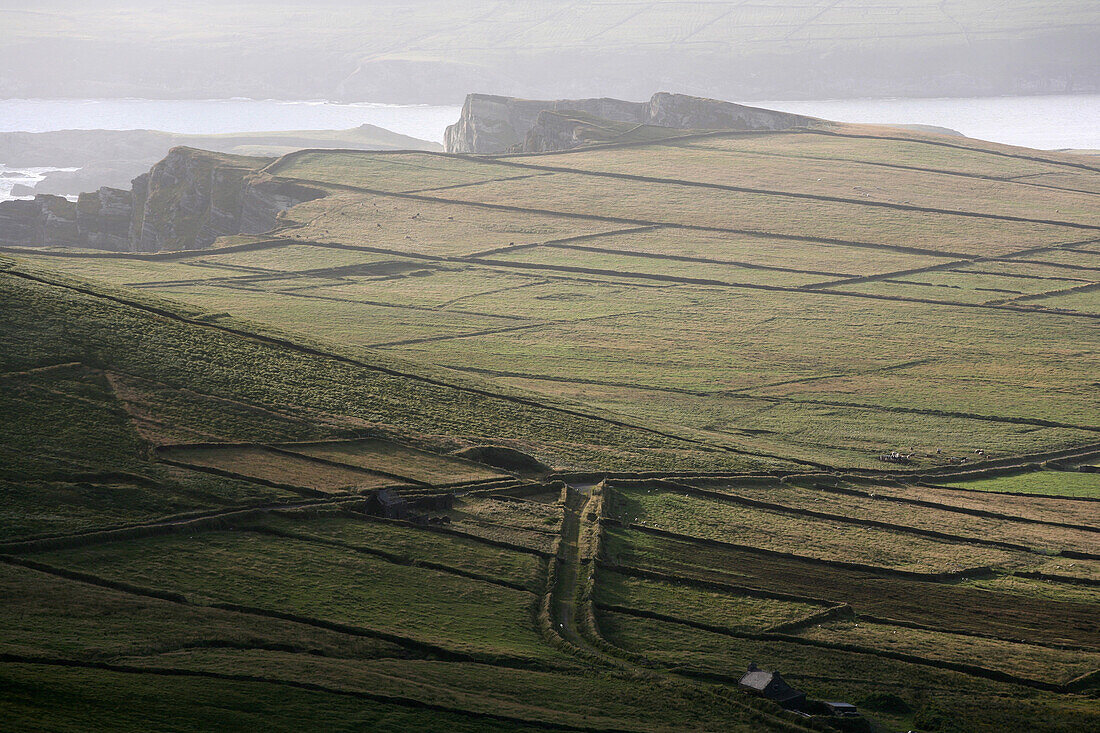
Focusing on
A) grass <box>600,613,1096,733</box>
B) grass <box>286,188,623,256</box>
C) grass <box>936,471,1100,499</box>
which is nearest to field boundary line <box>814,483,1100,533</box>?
grass <box>936,471,1100,499</box>

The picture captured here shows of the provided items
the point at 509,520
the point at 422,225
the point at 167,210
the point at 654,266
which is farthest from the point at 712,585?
the point at 167,210

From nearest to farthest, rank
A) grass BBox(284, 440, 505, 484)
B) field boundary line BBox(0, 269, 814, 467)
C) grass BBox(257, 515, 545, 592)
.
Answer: grass BBox(257, 515, 545, 592), grass BBox(284, 440, 505, 484), field boundary line BBox(0, 269, 814, 467)

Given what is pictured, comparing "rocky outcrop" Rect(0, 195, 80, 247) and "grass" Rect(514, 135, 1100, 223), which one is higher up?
"grass" Rect(514, 135, 1100, 223)

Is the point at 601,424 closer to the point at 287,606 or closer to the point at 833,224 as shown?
the point at 287,606

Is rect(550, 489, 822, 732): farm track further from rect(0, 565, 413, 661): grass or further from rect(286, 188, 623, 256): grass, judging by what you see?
rect(286, 188, 623, 256): grass

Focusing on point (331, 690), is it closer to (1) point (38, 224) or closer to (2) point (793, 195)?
(2) point (793, 195)

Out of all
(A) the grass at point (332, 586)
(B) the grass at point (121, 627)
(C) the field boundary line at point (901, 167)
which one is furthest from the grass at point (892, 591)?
(C) the field boundary line at point (901, 167)

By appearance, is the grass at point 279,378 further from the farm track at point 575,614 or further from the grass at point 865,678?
the grass at point 865,678
